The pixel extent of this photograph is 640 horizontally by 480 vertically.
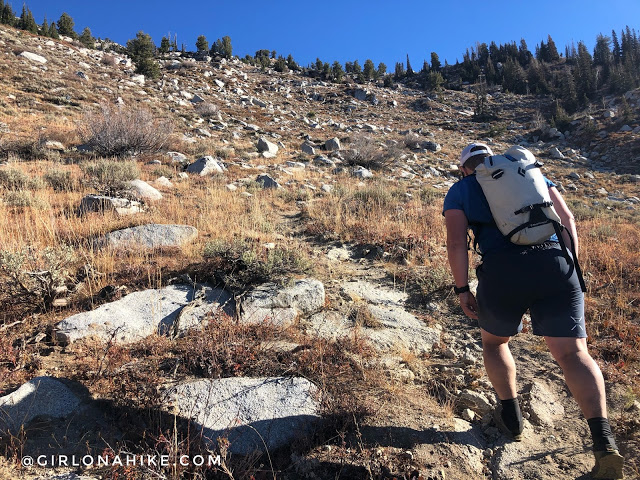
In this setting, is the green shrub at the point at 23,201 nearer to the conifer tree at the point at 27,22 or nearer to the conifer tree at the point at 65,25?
the conifer tree at the point at 27,22

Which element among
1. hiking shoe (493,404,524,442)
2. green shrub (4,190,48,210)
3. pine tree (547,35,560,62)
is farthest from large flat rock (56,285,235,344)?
pine tree (547,35,560,62)

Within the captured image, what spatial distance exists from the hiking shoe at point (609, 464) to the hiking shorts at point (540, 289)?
1.88 ft

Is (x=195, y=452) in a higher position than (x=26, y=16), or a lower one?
lower

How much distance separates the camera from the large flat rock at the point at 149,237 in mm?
4394

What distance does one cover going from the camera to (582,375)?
5.88 feet

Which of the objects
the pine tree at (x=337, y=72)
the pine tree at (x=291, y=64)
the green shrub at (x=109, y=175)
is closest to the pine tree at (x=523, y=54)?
the pine tree at (x=337, y=72)

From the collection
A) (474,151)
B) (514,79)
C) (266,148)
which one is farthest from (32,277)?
(514,79)

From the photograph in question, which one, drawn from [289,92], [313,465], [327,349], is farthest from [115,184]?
[289,92]

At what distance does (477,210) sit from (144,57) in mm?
35827

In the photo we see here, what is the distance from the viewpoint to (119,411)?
2.15 meters

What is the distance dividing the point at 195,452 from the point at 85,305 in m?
2.12

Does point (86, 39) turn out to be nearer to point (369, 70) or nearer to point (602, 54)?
point (369, 70)

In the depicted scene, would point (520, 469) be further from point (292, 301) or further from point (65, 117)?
point (65, 117)

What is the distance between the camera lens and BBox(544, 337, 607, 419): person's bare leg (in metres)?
1.76
